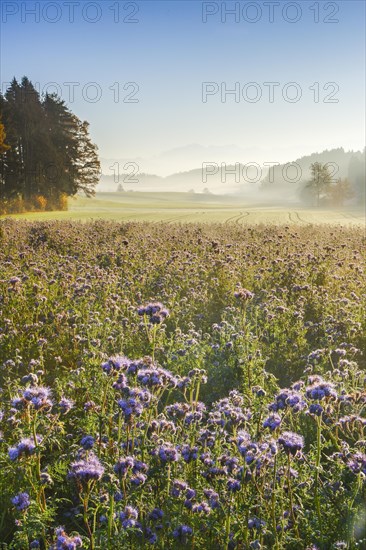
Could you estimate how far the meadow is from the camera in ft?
11.0

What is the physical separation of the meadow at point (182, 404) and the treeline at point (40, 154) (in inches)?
1542

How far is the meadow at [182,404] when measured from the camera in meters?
3.35

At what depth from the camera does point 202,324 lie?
31.7ft

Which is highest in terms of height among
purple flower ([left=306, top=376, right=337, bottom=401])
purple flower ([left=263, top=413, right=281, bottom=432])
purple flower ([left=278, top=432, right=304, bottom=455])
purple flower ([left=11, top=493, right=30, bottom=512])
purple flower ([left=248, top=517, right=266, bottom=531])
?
purple flower ([left=306, top=376, right=337, bottom=401])

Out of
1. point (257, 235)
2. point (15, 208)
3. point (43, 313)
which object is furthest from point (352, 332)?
point (15, 208)

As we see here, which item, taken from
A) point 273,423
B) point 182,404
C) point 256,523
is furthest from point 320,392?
point 182,404

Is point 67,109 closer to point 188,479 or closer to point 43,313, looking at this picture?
point 43,313

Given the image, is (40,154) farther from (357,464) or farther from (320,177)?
(320,177)

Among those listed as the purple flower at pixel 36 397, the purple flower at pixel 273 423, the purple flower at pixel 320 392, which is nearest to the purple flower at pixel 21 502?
the purple flower at pixel 36 397

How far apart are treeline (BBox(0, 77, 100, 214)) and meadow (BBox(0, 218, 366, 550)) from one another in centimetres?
3918

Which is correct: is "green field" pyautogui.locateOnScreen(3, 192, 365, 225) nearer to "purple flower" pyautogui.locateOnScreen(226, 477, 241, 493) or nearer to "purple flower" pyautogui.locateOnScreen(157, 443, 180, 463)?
"purple flower" pyautogui.locateOnScreen(157, 443, 180, 463)

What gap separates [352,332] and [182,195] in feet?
528

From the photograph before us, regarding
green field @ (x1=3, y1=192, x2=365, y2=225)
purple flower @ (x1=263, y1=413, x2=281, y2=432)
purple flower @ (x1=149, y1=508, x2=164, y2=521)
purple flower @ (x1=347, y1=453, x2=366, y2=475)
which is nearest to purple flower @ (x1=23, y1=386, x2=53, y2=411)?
purple flower @ (x1=149, y1=508, x2=164, y2=521)

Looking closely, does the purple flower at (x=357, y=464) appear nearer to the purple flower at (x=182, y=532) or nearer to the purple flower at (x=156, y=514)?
the purple flower at (x=182, y=532)
